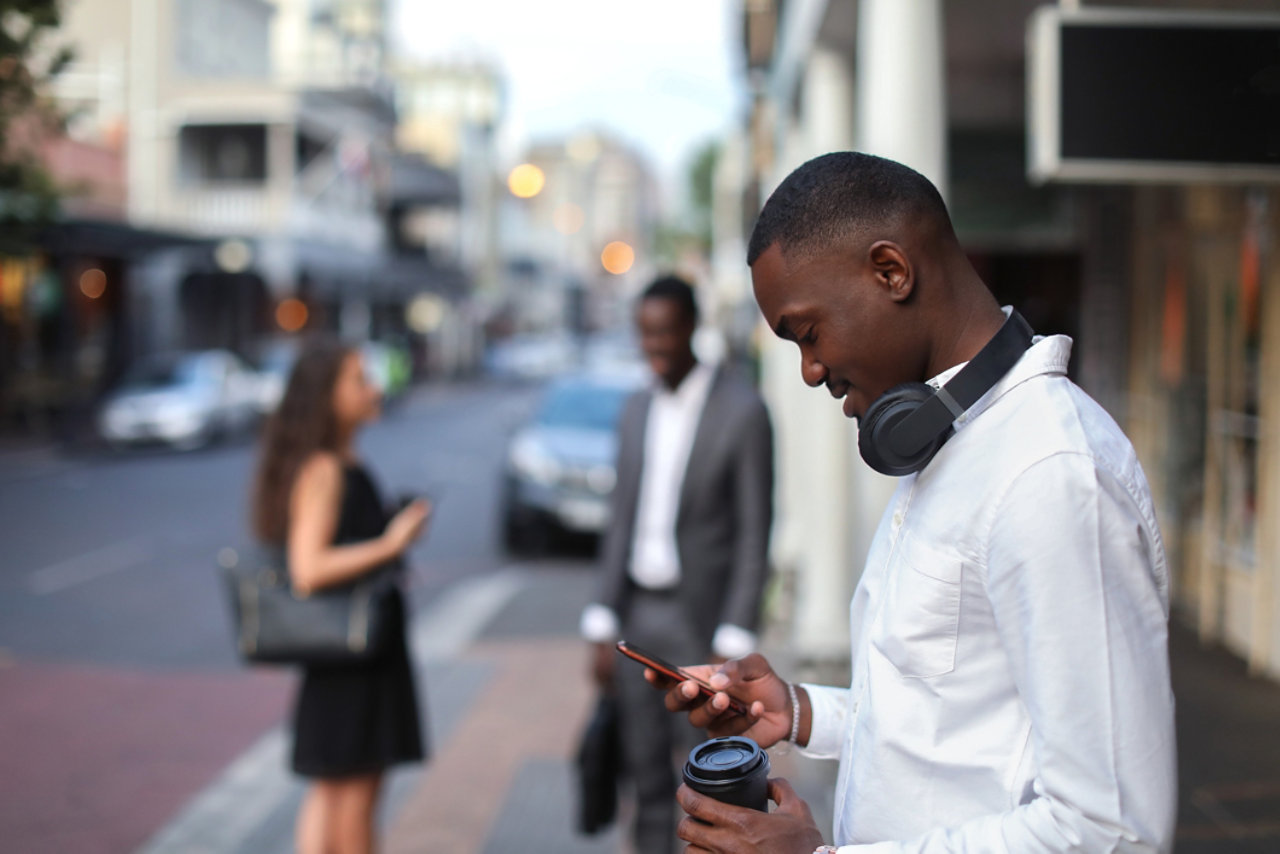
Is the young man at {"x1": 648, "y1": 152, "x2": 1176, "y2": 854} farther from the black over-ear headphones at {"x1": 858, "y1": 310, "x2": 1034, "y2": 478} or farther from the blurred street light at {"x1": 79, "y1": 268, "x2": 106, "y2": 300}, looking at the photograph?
the blurred street light at {"x1": 79, "y1": 268, "x2": 106, "y2": 300}

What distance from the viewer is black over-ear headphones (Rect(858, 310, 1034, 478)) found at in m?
1.56

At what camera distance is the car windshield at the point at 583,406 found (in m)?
13.0

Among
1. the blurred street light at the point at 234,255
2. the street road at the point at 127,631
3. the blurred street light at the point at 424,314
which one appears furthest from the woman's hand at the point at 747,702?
the blurred street light at the point at 424,314

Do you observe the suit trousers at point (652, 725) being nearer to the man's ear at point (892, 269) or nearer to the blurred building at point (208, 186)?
the man's ear at point (892, 269)

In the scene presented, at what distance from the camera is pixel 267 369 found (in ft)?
87.8

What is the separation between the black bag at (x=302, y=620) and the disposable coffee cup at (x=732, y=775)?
7.60 feet

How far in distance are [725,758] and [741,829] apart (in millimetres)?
130

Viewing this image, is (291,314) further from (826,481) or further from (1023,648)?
(1023,648)

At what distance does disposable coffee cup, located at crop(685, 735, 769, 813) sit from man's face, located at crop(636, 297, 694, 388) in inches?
99.5

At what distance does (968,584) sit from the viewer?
1521 millimetres

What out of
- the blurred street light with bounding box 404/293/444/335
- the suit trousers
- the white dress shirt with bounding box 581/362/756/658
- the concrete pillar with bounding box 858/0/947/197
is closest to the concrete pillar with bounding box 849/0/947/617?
the concrete pillar with bounding box 858/0/947/197

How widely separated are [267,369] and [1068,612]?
26666 mm

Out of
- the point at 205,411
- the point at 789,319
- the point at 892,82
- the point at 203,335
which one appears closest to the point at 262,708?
the point at 892,82

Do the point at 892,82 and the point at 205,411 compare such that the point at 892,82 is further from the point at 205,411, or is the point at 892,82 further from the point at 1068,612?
the point at 205,411
